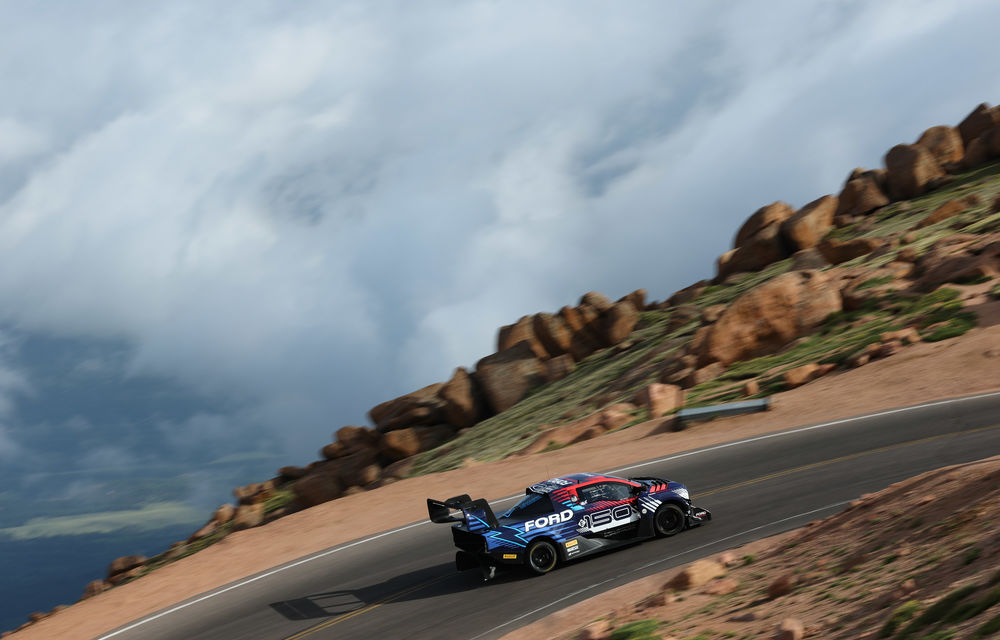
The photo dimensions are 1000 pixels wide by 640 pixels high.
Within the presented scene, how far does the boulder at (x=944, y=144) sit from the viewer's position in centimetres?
6231

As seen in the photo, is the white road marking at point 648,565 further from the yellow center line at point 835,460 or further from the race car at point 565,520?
the yellow center line at point 835,460

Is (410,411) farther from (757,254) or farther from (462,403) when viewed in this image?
(757,254)

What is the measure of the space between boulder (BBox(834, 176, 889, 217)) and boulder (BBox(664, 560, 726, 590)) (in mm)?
51526

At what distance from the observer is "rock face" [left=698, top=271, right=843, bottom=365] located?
38281 mm

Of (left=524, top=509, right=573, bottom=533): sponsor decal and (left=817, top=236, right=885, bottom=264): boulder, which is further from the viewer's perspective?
(left=817, top=236, right=885, bottom=264): boulder

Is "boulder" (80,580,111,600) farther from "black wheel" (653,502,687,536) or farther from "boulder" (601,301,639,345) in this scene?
"black wheel" (653,502,687,536)

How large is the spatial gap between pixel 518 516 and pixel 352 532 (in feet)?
27.4

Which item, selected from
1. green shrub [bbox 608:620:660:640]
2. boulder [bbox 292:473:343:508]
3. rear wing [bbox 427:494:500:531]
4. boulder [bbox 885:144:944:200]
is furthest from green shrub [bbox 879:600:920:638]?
boulder [bbox 885:144:944:200]

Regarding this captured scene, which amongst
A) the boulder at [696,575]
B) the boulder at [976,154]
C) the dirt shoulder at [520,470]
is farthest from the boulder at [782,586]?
the boulder at [976,154]

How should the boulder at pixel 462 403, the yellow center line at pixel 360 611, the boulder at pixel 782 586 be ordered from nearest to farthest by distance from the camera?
the boulder at pixel 782 586
the yellow center line at pixel 360 611
the boulder at pixel 462 403

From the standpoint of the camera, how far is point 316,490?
50.7 metres

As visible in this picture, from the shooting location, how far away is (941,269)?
36062 mm

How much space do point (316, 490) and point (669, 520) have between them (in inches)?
1456

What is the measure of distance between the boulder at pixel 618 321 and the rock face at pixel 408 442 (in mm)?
12071
